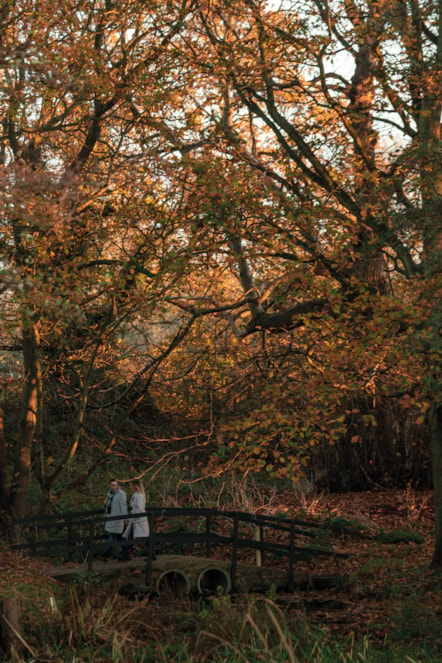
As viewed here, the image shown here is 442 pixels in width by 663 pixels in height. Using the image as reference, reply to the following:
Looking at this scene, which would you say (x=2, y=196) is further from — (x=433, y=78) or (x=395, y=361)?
(x=433, y=78)

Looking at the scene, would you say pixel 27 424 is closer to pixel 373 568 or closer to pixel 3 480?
pixel 3 480

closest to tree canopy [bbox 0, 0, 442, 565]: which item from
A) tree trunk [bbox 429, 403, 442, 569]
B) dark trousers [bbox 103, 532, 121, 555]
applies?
tree trunk [bbox 429, 403, 442, 569]

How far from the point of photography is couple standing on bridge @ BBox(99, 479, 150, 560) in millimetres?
13344

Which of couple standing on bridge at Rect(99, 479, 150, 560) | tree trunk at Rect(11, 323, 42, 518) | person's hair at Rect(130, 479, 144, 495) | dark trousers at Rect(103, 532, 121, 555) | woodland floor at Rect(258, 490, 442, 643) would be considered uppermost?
tree trunk at Rect(11, 323, 42, 518)

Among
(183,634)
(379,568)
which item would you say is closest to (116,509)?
(183,634)

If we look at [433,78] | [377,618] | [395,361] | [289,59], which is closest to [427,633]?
[377,618]

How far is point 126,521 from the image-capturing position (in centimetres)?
1439

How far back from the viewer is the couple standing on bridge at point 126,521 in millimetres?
13344

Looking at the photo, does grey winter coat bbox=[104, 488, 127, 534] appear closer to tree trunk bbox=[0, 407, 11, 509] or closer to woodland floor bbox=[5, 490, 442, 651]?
woodland floor bbox=[5, 490, 442, 651]

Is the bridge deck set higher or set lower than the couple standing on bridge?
lower

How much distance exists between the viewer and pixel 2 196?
25.8 feet

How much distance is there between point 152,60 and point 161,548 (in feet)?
31.9

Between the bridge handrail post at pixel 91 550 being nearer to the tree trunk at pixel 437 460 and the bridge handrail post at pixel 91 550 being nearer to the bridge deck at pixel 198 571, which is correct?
the bridge deck at pixel 198 571

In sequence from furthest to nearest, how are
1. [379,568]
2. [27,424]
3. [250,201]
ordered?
[27,424], [379,568], [250,201]
